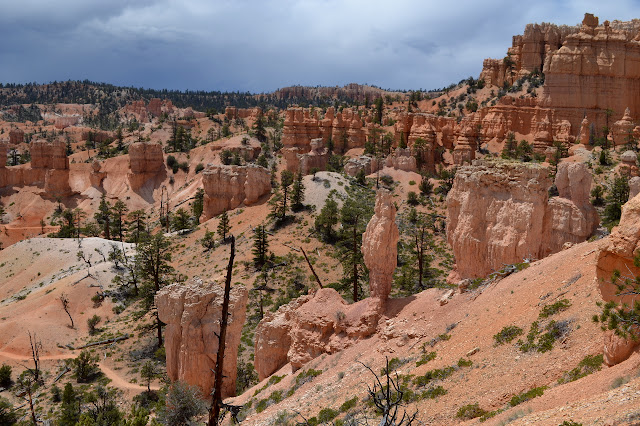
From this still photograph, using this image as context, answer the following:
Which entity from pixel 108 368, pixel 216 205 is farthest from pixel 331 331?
pixel 216 205

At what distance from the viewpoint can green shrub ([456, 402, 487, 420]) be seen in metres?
11.4

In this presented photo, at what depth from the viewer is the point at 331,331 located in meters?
21.0

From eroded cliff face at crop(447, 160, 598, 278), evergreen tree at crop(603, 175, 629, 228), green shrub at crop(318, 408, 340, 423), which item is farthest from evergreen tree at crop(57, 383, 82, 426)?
evergreen tree at crop(603, 175, 629, 228)

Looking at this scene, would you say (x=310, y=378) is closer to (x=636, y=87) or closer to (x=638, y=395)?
(x=638, y=395)

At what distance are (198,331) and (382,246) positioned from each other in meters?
9.01

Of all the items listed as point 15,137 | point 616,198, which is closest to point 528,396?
point 616,198

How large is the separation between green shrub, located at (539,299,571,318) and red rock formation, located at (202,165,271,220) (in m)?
42.4

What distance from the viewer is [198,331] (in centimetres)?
2175

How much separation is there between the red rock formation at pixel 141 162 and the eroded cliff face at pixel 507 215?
217 ft

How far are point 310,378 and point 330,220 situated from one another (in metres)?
26.4

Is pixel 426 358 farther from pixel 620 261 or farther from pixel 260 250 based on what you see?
pixel 260 250

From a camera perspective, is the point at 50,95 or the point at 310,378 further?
the point at 50,95

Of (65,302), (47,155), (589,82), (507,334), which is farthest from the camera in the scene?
(47,155)

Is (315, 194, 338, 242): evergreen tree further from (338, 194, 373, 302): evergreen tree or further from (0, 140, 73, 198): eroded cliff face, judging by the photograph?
(0, 140, 73, 198): eroded cliff face
